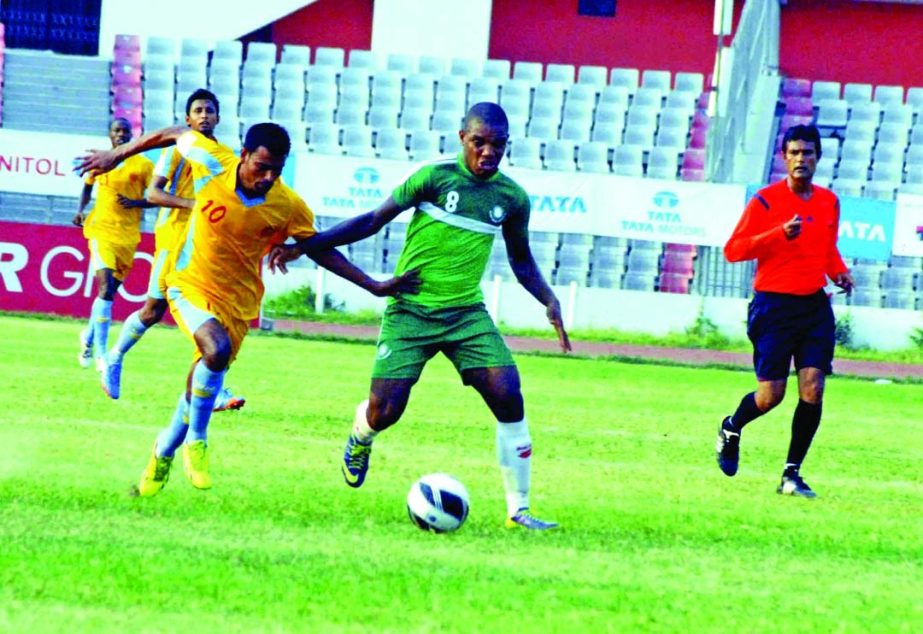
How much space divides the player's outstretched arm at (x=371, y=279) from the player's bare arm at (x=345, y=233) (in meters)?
0.06

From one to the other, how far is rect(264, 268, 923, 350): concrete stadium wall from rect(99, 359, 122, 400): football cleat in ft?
43.8

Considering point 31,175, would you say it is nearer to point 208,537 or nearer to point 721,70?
point 721,70

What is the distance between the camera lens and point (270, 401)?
14.4 meters

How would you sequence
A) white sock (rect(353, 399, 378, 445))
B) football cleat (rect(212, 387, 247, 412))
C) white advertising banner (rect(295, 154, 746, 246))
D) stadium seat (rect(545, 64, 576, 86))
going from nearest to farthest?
white sock (rect(353, 399, 378, 445))
football cleat (rect(212, 387, 247, 412))
white advertising banner (rect(295, 154, 746, 246))
stadium seat (rect(545, 64, 576, 86))

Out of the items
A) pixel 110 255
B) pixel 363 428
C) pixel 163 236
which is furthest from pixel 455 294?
pixel 110 255

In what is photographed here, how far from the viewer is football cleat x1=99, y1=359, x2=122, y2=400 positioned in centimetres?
1364

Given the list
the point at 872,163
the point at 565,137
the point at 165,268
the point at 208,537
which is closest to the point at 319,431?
the point at 165,268

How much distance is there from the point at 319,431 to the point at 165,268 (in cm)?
166

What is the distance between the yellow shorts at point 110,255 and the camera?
15.9 m

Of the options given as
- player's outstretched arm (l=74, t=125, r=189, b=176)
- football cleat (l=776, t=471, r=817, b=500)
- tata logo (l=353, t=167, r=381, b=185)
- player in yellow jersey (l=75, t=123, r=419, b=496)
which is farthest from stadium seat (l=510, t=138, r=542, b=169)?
player in yellow jersey (l=75, t=123, r=419, b=496)

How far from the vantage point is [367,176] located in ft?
86.4

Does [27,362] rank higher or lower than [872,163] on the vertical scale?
lower

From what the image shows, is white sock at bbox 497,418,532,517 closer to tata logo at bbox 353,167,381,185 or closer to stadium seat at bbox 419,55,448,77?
tata logo at bbox 353,167,381,185

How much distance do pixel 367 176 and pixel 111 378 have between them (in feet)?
42.7
